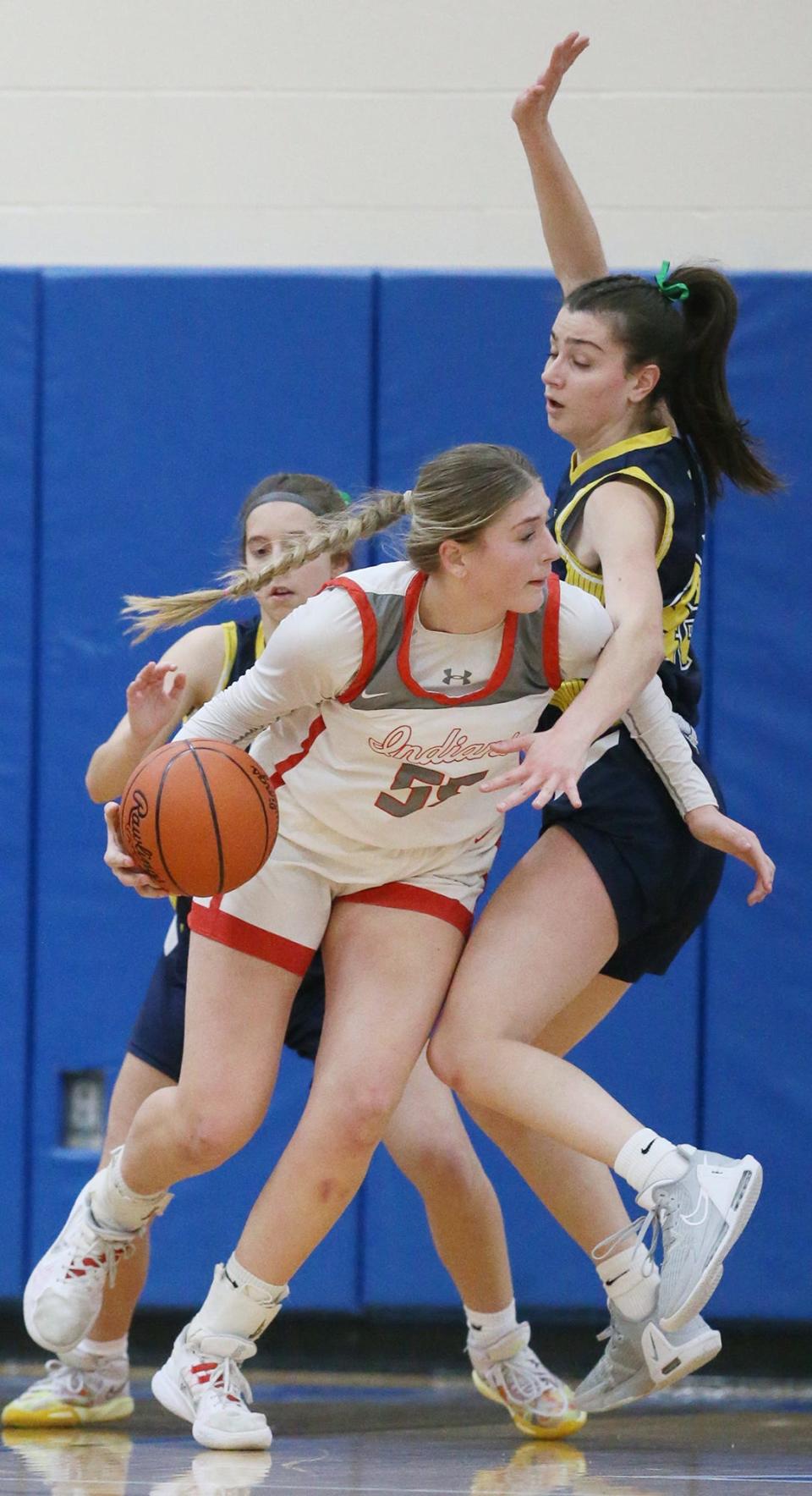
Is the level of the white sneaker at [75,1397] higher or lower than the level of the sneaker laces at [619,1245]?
lower

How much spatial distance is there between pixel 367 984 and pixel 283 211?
7.91 ft

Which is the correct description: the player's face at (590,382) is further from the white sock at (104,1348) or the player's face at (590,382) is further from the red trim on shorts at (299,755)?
the white sock at (104,1348)

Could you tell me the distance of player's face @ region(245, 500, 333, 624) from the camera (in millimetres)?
3180

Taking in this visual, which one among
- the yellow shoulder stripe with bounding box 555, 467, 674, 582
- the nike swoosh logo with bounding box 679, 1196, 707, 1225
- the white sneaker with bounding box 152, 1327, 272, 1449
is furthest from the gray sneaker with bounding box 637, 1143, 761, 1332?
the yellow shoulder stripe with bounding box 555, 467, 674, 582

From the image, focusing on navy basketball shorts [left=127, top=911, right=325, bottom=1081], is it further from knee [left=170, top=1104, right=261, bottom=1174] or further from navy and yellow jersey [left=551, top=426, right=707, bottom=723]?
navy and yellow jersey [left=551, top=426, right=707, bottom=723]

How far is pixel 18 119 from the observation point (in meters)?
4.53

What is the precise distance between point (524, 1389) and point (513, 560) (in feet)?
5.01

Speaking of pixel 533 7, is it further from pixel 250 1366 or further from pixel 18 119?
pixel 250 1366

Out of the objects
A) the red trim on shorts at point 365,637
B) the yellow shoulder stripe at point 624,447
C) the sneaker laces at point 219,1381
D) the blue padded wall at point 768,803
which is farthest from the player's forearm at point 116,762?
the blue padded wall at point 768,803

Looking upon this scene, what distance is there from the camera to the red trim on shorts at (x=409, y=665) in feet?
9.05

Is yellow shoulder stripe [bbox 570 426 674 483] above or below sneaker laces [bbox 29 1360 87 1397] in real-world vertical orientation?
above

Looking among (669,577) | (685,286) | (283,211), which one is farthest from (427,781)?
(283,211)

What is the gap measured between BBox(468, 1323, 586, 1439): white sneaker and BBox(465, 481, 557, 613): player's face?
137 cm

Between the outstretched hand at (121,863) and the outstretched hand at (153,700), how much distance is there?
0.19m
